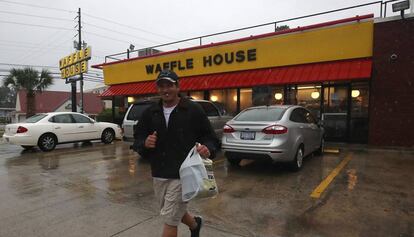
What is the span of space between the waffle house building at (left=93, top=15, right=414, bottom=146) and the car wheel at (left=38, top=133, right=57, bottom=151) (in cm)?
637

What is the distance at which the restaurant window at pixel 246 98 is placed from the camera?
47.4ft

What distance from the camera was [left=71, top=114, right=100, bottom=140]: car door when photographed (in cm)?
1262

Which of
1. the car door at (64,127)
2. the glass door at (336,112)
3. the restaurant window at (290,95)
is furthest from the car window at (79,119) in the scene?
the glass door at (336,112)

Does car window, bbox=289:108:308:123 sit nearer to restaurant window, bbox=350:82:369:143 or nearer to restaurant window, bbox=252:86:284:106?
restaurant window, bbox=252:86:284:106

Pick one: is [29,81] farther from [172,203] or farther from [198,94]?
[172,203]

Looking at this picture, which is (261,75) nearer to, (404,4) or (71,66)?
(404,4)

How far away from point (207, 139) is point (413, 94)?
33.3 ft

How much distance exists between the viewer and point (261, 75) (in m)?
13.5

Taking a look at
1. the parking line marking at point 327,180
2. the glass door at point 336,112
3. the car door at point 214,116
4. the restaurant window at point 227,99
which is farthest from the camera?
the restaurant window at point 227,99

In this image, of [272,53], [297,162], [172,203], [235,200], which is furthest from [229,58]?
[172,203]

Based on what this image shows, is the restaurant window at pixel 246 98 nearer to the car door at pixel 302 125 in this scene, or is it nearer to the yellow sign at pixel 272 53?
the yellow sign at pixel 272 53

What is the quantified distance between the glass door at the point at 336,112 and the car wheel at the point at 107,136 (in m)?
8.83

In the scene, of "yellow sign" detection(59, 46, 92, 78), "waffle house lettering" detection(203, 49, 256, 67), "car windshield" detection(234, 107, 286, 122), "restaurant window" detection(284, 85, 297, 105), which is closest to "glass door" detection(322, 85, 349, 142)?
"restaurant window" detection(284, 85, 297, 105)

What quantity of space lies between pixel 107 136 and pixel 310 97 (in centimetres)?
861
